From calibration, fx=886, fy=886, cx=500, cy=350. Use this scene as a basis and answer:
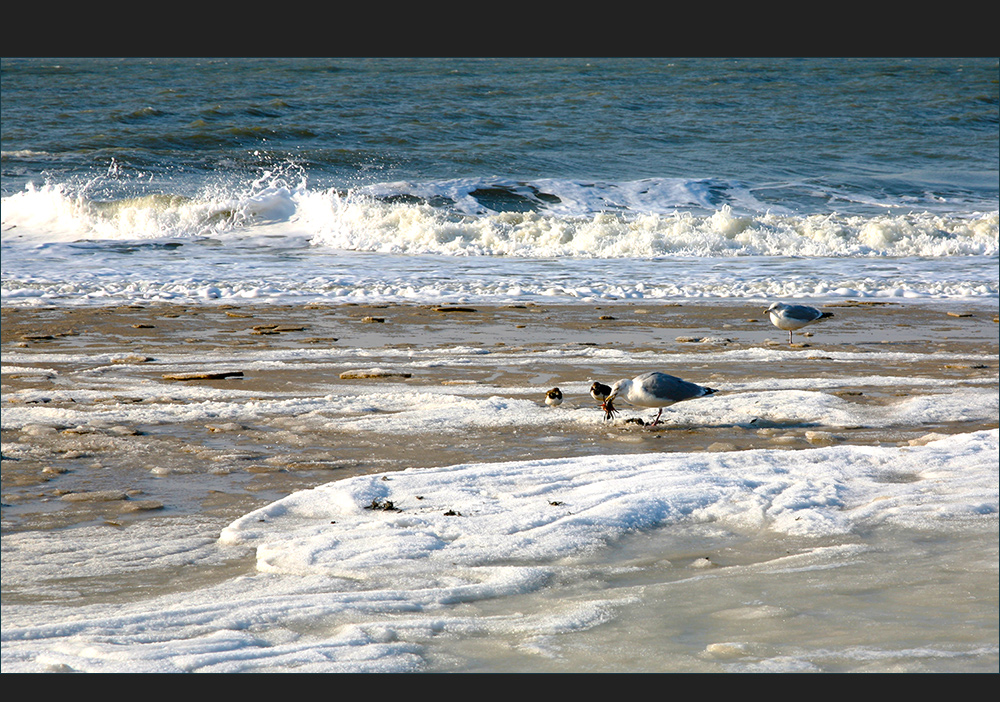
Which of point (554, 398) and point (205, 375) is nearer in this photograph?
point (554, 398)

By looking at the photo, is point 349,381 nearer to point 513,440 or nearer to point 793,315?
point 513,440

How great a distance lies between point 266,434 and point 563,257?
938 cm

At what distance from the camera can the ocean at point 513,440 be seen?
263 centimetres

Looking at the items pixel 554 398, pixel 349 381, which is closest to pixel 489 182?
pixel 349 381

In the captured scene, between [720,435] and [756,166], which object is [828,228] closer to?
[756,166]

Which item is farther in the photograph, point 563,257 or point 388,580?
point 563,257

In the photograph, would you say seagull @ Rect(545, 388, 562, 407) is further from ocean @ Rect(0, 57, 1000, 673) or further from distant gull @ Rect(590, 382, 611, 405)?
distant gull @ Rect(590, 382, 611, 405)

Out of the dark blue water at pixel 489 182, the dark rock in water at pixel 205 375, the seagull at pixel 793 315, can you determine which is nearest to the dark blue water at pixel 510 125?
the dark blue water at pixel 489 182

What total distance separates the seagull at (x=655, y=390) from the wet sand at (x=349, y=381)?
7.5 inches

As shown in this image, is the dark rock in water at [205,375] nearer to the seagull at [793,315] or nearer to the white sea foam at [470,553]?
the white sea foam at [470,553]

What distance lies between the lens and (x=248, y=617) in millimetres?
2723

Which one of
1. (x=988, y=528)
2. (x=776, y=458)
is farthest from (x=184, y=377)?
(x=988, y=528)

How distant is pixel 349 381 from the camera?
608 cm

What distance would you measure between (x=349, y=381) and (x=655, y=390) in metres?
2.27
